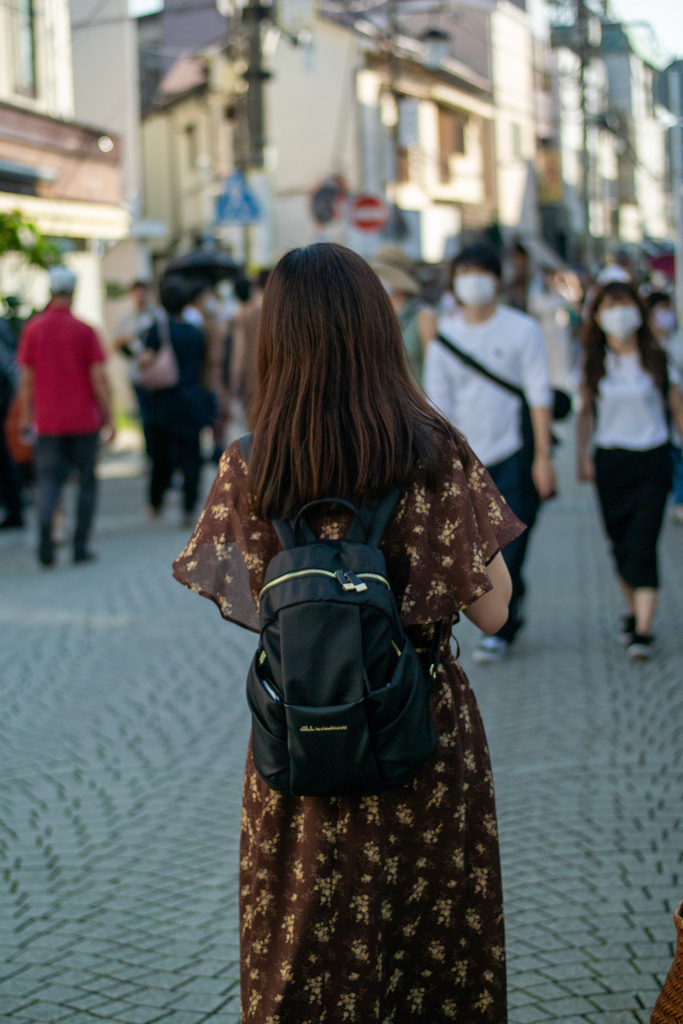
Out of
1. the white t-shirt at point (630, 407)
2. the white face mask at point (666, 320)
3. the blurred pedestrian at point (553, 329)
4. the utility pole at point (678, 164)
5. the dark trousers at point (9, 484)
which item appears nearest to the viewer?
the white t-shirt at point (630, 407)

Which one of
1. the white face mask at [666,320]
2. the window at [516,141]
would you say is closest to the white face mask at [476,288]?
the white face mask at [666,320]

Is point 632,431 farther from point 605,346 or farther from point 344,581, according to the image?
point 344,581

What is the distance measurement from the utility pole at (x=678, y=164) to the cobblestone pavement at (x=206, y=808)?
3115 mm

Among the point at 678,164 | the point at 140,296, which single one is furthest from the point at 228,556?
the point at 140,296

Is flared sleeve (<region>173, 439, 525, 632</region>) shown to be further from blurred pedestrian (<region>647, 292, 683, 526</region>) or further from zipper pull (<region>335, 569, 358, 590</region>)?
blurred pedestrian (<region>647, 292, 683, 526</region>)

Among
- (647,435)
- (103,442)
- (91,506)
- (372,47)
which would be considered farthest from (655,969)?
(372,47)

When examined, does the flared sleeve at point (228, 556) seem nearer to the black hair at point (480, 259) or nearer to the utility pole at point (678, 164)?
the black hair at point (480, 259)

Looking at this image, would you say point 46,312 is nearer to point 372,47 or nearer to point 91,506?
point 91,506

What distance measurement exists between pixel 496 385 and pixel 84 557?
4.51 meters

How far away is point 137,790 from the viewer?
475 centimetres

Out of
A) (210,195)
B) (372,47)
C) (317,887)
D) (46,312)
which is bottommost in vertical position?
(317,887)

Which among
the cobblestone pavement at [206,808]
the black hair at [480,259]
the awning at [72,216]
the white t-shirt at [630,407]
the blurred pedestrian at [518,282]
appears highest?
the awning at [72,216]

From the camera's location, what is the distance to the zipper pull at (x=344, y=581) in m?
2.12

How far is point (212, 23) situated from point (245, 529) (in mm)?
40539
